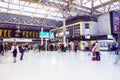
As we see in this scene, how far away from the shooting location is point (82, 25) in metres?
27.9

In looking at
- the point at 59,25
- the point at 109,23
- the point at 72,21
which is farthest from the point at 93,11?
the point at 59,25

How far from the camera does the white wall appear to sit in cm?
2716

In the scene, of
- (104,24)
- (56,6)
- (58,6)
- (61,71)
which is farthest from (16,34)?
(61,71)

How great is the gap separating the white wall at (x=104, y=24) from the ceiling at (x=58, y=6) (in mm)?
1160

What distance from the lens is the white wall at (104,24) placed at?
27156 mm

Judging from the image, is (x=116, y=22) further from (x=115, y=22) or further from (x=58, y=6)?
(x=58, y=6)

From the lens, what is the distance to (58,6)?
20453mm

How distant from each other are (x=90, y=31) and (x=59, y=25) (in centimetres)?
936

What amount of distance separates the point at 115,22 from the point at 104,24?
216 centimetres

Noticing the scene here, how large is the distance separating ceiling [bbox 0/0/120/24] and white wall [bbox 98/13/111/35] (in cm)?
116

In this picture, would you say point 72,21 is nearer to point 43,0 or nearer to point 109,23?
point 109,23

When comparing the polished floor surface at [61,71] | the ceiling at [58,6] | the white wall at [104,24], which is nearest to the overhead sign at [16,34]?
the ceiling at [58,6]

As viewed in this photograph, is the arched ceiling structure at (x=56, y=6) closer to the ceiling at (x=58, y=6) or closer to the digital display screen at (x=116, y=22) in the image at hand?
the ceiling at (x=58, y=6)

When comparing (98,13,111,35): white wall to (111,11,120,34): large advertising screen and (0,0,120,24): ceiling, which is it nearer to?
(111,11,120,34): large advertising screen
